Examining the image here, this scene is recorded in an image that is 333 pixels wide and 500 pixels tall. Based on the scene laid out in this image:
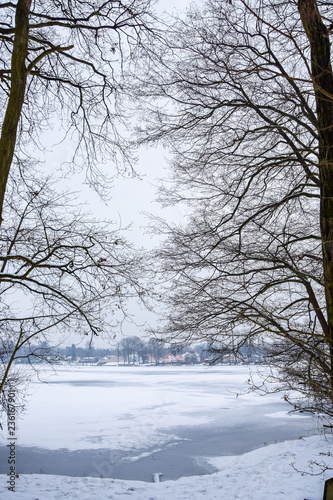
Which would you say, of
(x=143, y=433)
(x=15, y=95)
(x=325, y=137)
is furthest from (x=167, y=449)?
(x=15, y=95)

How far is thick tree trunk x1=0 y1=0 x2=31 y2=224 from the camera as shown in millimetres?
3604

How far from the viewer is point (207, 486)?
368 inches

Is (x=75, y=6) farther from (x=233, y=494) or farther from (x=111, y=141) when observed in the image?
(x=233, y=494)

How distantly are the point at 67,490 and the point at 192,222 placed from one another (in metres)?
6.91

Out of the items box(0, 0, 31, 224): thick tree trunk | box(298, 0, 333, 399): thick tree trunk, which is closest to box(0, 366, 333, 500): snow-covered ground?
box(298, 0, 333, 399): thick tree trunk

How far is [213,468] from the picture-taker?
12.2 meters

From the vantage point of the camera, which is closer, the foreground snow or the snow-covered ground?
the foreground snow

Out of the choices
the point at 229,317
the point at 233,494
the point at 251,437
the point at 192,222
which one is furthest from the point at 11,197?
the point at 251,437

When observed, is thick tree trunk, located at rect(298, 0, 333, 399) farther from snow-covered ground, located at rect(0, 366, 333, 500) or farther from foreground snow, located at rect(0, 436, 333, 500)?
foreground snow, located at rect(0, 436, 333, 500)

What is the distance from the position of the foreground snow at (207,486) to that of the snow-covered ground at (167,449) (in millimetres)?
23

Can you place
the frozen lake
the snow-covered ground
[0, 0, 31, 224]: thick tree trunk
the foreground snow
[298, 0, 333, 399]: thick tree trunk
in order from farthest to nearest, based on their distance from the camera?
the frozen lake → the snow-covered ground → the foreground snow → [0, 0, 31, 224]: thick tree trunk → [298, 0, 333, 399]: thick tree trunk

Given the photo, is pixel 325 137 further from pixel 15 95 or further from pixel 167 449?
pixel 167 449

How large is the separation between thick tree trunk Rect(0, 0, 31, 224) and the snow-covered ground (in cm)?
297

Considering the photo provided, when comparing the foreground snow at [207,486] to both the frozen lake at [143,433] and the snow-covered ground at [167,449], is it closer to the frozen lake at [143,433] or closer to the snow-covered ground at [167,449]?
the snow-covered ground at [167,449]
